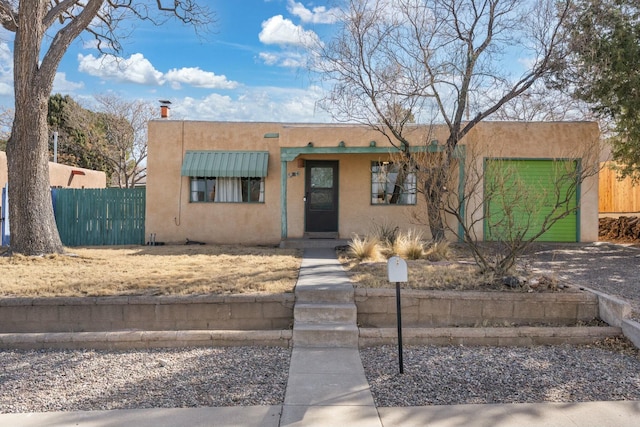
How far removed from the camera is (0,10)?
406 inches

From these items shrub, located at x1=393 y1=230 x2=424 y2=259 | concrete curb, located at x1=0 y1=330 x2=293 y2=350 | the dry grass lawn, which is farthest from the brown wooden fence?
concrete curb, located at x1=0 y1=330 x2=293 y2=350

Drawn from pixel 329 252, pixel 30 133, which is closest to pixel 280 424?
pixel 329 252

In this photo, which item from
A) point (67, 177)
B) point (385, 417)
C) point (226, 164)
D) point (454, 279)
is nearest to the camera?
point (385, 417)

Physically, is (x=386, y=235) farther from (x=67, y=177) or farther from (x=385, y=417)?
(x=67, y=177)

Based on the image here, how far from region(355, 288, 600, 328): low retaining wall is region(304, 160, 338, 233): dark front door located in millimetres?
7241

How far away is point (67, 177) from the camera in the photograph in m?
17.8

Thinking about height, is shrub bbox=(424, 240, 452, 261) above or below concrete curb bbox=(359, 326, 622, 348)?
above

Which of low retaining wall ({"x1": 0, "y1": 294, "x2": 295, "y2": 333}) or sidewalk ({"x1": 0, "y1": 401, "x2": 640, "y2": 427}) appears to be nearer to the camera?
sidewalk ({"x1": 0, "y1": 401, "x2": 640, "y2": 427})

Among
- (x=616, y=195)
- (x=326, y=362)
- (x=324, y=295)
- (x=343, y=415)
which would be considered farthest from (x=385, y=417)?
(x=616, y=195)

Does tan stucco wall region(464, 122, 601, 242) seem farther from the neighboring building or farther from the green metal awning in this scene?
the green metal awning

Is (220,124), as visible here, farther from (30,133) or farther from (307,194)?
(30,133)

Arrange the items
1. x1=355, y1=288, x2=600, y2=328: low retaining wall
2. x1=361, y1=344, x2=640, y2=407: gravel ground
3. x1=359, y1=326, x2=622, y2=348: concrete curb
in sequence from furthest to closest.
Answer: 1. x1=355, y1=288, x2=600, y2=328: low retaining wall
2. x1=359, y1=326, x2=622, y2=348: concrete curb
3. x1=361, y1=344, x2=640, y2=407: gravel ground

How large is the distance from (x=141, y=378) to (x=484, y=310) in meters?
4.05

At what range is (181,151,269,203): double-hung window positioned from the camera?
12664mm
